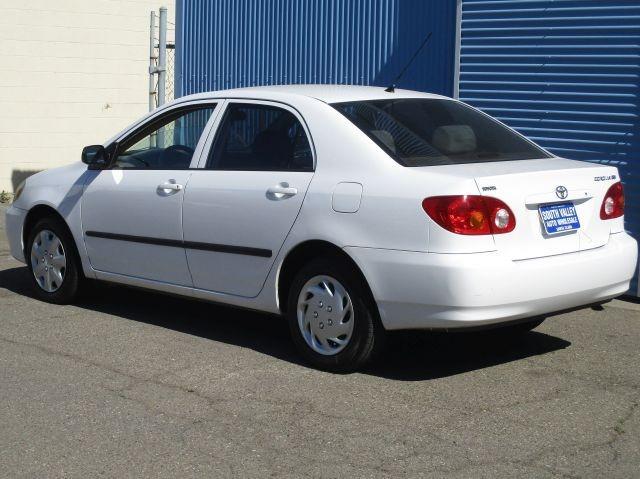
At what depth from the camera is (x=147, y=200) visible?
724cm

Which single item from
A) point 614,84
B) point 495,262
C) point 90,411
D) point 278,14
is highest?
point 278,14

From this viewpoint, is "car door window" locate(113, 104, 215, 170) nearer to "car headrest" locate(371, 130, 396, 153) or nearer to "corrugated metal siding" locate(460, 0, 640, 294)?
"car headrest" locate(371, 130, 396, 153)

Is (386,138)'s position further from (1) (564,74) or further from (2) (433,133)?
(1) (564,74)

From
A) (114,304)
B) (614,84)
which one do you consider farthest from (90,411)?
(614,84)

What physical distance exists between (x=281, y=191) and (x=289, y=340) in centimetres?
118

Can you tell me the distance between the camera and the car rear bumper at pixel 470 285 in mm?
5609

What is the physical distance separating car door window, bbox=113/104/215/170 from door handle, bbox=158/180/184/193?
0.45 feet

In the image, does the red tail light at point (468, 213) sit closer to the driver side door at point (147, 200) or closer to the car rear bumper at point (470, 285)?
the car rear bumper at point (470, 285)

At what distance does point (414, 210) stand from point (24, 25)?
10666 mm

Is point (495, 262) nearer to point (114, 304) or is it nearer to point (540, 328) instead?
point (540, 328)

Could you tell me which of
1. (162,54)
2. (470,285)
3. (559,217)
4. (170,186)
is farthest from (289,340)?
(162,54)

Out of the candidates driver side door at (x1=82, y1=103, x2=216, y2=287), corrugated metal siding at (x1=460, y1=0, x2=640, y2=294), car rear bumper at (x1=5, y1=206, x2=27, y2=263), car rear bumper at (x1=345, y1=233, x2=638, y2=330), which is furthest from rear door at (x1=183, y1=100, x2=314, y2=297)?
corrugated metal siding at (x1=460, y1=0, x2=640, y2=294)

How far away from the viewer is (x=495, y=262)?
5.64 m

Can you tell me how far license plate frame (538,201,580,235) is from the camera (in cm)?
Answer: 588
